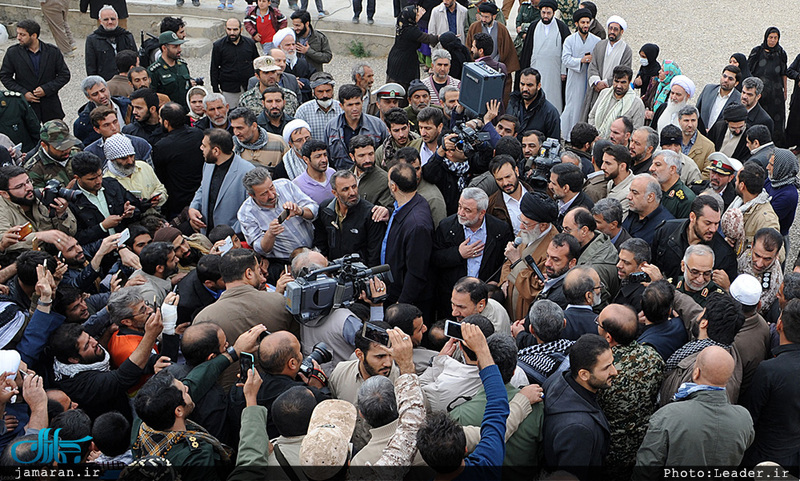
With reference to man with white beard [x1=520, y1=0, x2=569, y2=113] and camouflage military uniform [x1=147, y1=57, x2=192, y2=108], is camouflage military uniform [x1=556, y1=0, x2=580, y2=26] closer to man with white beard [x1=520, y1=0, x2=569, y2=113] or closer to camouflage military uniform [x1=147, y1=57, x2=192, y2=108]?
man with white beard [x1=520, y1=0, x2=569, y2=113]

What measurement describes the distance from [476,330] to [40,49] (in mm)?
7858

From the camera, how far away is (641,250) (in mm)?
5031

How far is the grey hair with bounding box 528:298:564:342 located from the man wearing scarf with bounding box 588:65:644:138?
431cm

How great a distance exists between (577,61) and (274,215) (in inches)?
223

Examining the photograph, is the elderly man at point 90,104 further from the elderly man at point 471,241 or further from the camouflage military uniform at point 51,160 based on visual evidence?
the elderly man at point 471,241

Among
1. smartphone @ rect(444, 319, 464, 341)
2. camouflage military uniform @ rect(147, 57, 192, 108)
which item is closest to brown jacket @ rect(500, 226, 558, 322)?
smartphone @ rect(444, 319, 464, 341)

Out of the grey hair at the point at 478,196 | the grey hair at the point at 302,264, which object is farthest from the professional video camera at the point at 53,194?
the grey hair at the point at 478,196

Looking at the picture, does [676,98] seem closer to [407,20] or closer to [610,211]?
[610,211]

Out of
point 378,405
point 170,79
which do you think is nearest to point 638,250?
point 378,405

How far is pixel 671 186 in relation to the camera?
6.13 meters

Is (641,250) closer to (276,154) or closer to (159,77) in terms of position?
(276,154)

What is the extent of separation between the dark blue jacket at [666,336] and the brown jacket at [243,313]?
91.6 inches

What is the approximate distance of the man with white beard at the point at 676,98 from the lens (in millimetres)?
7883

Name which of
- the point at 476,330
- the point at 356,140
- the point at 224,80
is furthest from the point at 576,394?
the point at 224,80
